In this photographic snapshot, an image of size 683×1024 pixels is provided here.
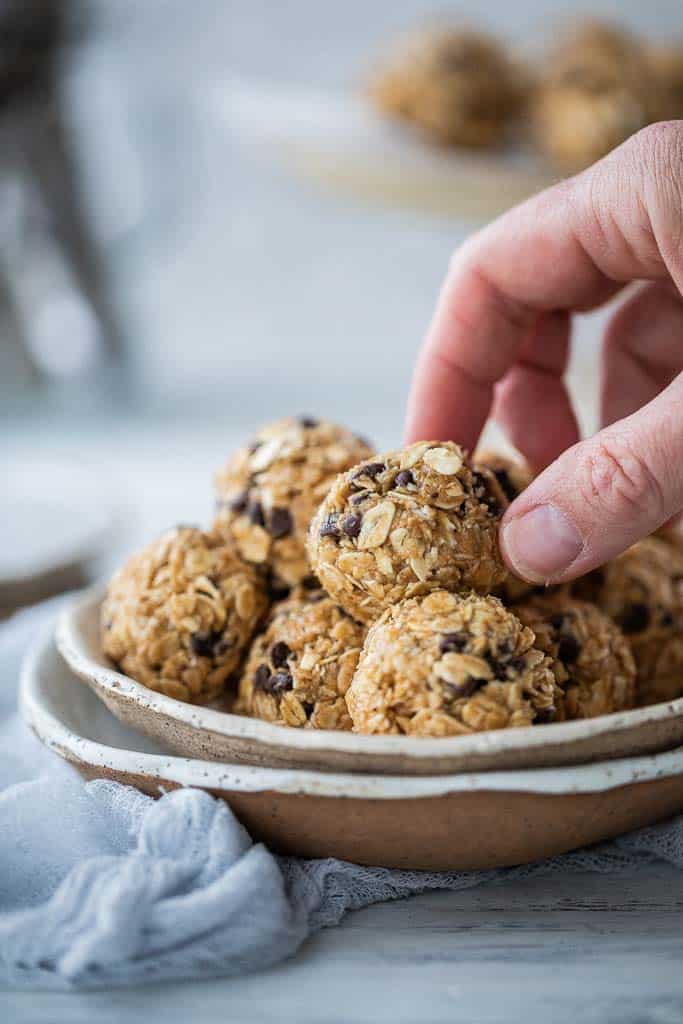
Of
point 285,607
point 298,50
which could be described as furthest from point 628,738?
point 298,50

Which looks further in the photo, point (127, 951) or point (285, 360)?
point (285, 360)

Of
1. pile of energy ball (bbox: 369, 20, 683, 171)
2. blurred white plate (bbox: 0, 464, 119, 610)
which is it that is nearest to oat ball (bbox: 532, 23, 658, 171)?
pile of energy ball (bbox: 369, 20, 683, 171)

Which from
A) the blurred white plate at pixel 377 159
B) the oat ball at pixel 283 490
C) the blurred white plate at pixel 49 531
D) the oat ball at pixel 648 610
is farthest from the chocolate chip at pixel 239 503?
the blurred white plate at pixel 377 159

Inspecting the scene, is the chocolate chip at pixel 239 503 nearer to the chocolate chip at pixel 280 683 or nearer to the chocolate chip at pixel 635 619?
the chocolate chip at pixel 280 683

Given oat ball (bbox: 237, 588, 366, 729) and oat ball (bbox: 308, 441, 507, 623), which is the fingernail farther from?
oat ball (bbox: 237, 588, 366, 729)

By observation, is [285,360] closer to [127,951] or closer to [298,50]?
[298,50]

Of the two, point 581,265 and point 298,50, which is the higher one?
point 298,50

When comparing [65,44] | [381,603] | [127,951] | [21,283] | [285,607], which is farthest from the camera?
[21,283]

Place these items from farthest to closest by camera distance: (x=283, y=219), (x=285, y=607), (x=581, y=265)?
(x=283, y=219), (x=581, y=265), (x=285, y=607)
